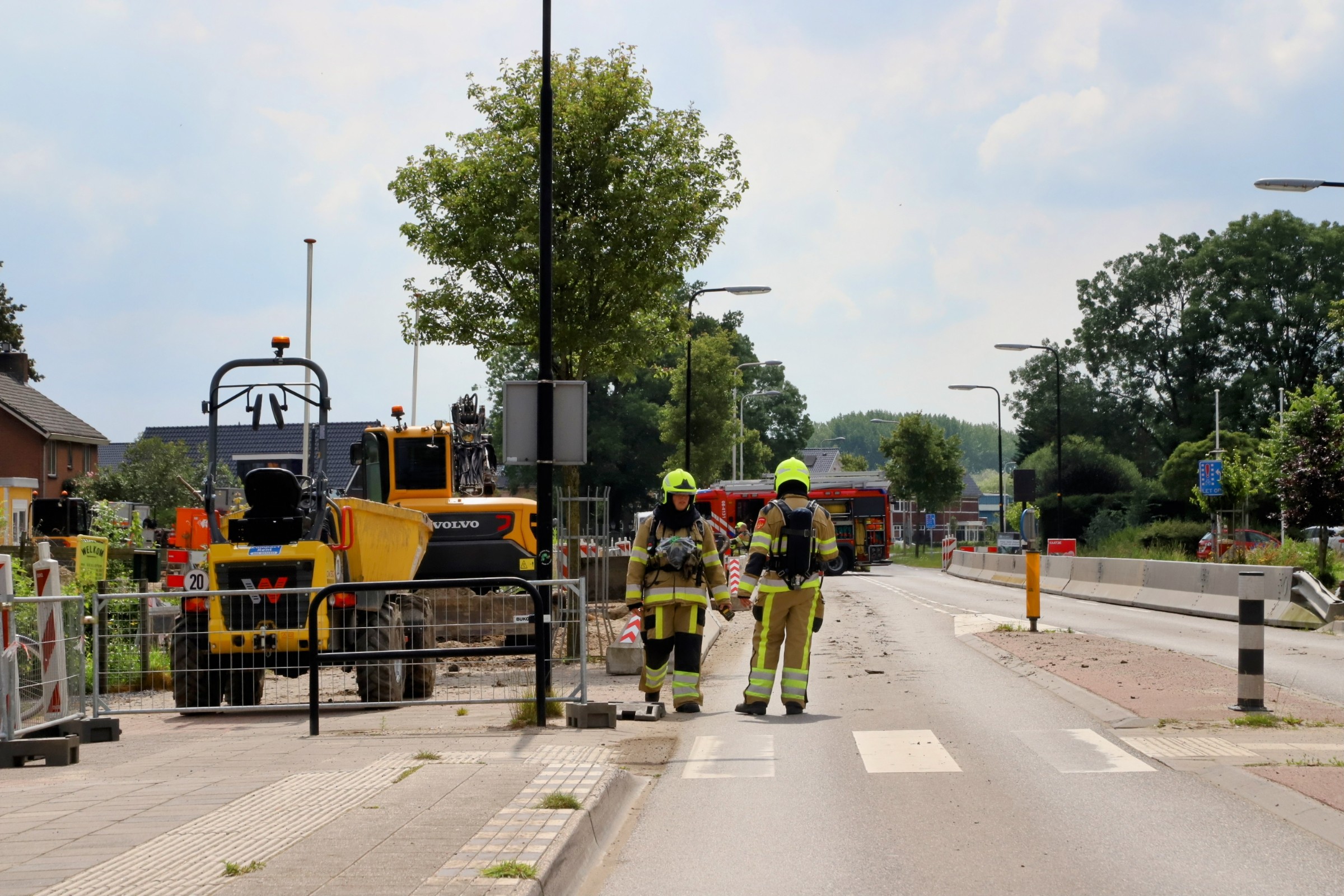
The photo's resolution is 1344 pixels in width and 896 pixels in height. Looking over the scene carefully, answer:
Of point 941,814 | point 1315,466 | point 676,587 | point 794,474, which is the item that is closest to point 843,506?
point 1315,466

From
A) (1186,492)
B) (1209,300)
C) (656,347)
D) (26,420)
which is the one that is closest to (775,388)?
(1209,300)

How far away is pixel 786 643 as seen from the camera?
11570mm

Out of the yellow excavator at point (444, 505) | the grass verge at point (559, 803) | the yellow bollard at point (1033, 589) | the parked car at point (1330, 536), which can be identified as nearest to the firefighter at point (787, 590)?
the grass verge at point (559, 803)

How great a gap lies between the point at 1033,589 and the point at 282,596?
10730 mm

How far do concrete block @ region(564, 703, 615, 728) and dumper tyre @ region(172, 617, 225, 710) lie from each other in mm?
3350

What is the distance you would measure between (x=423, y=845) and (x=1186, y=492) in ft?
217

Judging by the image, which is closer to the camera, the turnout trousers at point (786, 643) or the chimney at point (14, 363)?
the turnout trousers at point (786, 643)

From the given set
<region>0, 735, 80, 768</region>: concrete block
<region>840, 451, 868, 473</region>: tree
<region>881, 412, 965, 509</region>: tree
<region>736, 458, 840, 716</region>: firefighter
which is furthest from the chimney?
<region>840, 451, 868, 473</region>: tree

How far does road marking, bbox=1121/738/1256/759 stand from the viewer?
864 centimetres

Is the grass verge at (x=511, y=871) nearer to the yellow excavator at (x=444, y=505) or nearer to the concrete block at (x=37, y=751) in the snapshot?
the concrete block at (x=37, y=751)

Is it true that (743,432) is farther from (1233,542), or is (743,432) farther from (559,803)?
(559,803)

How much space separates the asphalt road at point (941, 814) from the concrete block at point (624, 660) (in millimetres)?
3168

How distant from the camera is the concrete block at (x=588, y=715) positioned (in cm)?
1017

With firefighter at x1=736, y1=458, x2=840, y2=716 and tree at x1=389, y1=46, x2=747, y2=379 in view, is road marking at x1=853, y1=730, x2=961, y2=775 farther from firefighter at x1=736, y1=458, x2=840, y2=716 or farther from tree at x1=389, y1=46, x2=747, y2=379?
tree at x1=389, y1=46, x2=747, y2=379
